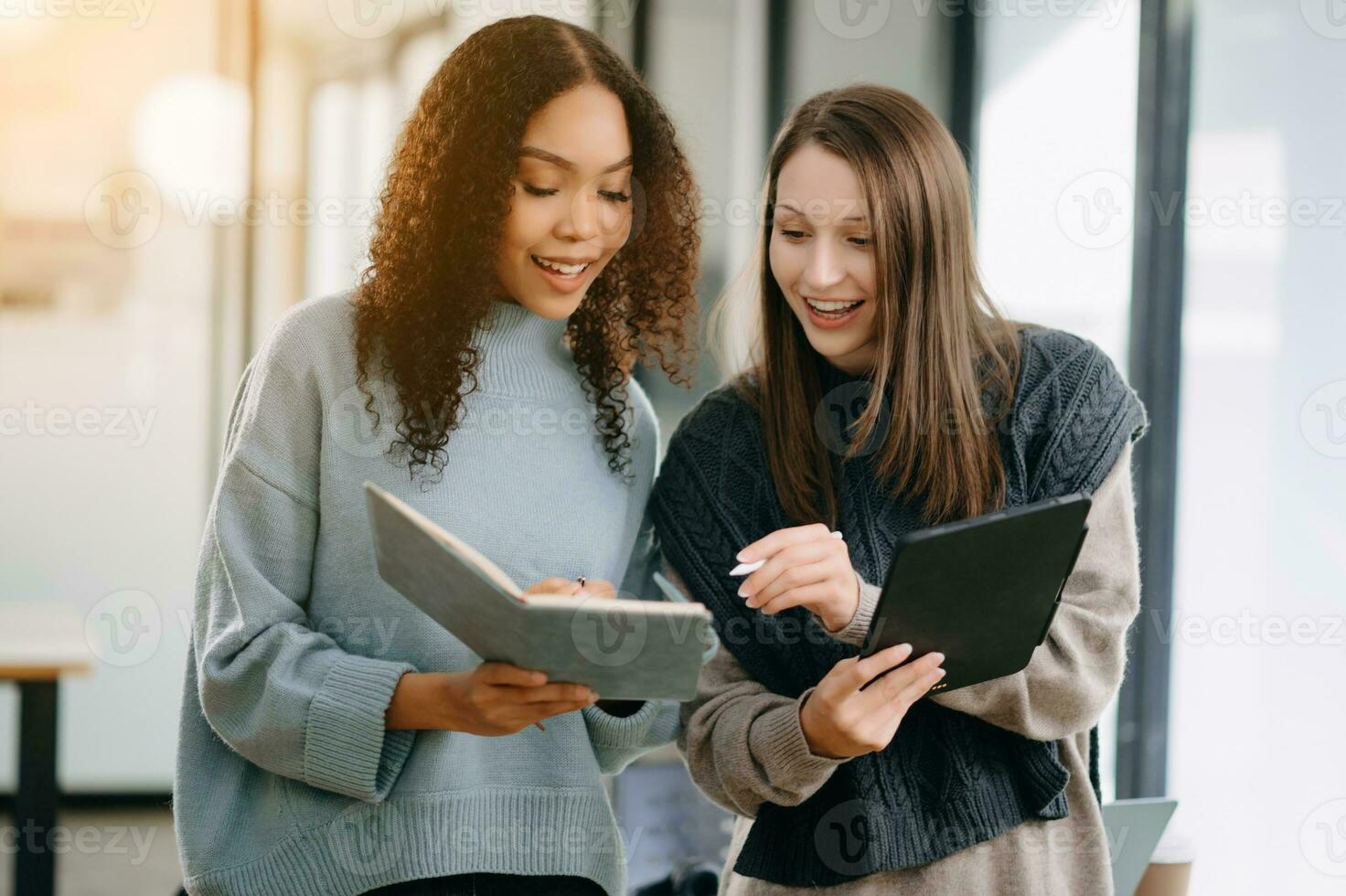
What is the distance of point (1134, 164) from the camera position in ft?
7.73

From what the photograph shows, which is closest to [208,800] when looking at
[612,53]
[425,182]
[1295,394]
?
[425,182]

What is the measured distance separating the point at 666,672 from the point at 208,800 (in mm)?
573

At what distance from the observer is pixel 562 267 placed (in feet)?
4.60

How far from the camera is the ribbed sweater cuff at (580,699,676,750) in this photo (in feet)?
4.58

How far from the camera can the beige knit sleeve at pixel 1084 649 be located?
134 cm

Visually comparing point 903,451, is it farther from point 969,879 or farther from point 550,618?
point 550,618
